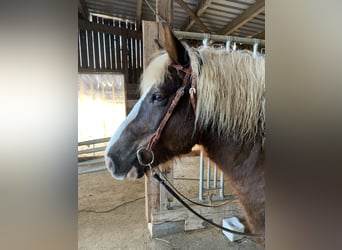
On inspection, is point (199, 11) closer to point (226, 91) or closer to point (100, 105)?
point (226, 91)

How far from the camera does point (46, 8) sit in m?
0.30

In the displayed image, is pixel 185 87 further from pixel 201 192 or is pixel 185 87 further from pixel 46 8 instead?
pixel 201 192

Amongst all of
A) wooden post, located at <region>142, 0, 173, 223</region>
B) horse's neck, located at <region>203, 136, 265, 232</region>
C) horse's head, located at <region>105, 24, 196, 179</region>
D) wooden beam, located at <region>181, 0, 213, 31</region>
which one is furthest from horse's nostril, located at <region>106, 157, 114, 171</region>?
wooden beam, located at <region>181, 0, 213, 31</region>

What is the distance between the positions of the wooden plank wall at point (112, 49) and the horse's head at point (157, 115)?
5 cm

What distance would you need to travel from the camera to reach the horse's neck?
1.98ft

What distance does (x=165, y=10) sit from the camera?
743 millimetres

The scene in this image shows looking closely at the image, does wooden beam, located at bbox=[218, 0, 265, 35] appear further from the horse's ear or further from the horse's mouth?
Answer: the horse's mouth

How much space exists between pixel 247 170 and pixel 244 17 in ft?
1.42

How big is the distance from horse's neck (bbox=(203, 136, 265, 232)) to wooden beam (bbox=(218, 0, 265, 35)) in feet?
1.10

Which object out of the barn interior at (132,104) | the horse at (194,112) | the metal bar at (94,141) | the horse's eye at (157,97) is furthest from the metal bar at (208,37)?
the metal bar at (94,141)

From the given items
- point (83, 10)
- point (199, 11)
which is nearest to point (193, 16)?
point (199, 11)

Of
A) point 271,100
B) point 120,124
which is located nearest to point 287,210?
point 271,100

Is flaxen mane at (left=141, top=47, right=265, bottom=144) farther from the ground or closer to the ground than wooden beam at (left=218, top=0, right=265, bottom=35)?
closer to the ground

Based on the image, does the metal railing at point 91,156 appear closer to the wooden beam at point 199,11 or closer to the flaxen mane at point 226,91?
the flaxen mane at point 226,91
